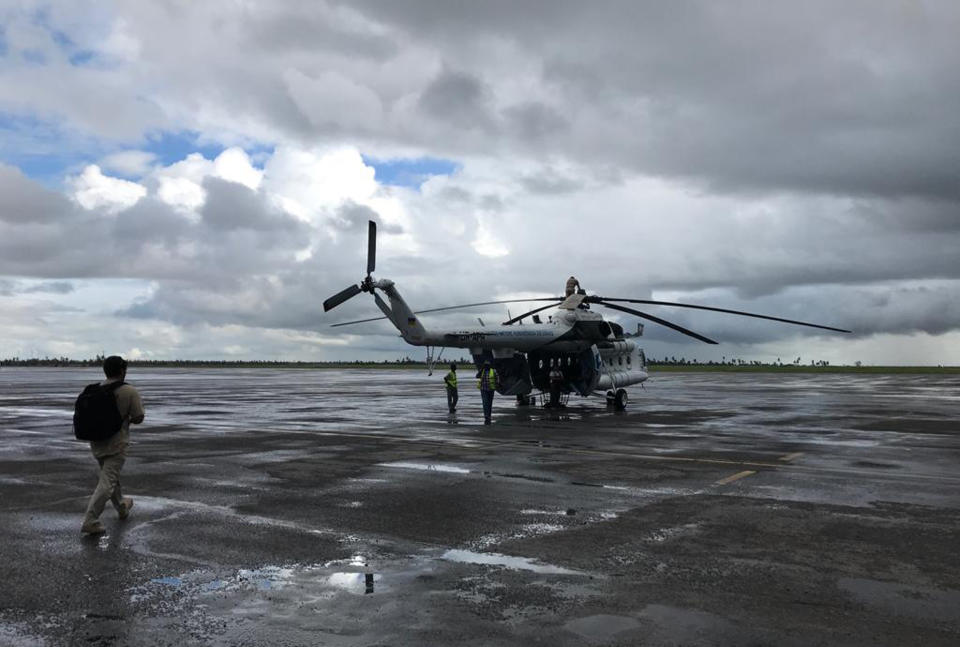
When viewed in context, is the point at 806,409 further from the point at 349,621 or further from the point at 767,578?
the point at 349,621

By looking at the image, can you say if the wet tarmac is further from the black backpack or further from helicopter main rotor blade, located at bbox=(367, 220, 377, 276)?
helicopter main rotor blade, located at bbox=(367, 220, 377, 276)

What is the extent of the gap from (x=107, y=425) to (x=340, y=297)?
16753 mm

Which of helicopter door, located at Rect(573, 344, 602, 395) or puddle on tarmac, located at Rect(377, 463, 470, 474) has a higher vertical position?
helicopter door, located at Rect(573, 344, 602, 395)

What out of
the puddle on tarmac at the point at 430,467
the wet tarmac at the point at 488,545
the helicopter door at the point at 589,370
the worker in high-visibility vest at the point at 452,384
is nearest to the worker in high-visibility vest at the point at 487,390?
the worker in high-visibility vest at the point at 452,384

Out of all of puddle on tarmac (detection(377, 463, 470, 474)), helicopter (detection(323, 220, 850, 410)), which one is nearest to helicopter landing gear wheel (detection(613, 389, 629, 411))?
helicopter (detection(323, 220, 850, 410))

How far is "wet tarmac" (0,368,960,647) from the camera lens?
219 inches

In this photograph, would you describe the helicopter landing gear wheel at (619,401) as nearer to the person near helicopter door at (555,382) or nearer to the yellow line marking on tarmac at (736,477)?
the person near helicopter door at (555,382)

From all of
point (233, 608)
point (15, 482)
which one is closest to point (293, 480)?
point (15, 482)

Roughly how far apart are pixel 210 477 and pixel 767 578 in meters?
9.14

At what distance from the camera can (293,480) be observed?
12.2 metres

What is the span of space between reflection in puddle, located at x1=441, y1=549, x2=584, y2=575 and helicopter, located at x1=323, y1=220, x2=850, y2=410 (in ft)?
59.9

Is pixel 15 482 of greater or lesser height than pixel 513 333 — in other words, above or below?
below

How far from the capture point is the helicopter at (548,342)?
1034 inches

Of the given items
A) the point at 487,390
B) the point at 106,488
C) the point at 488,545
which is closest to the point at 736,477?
the point at 488,545
